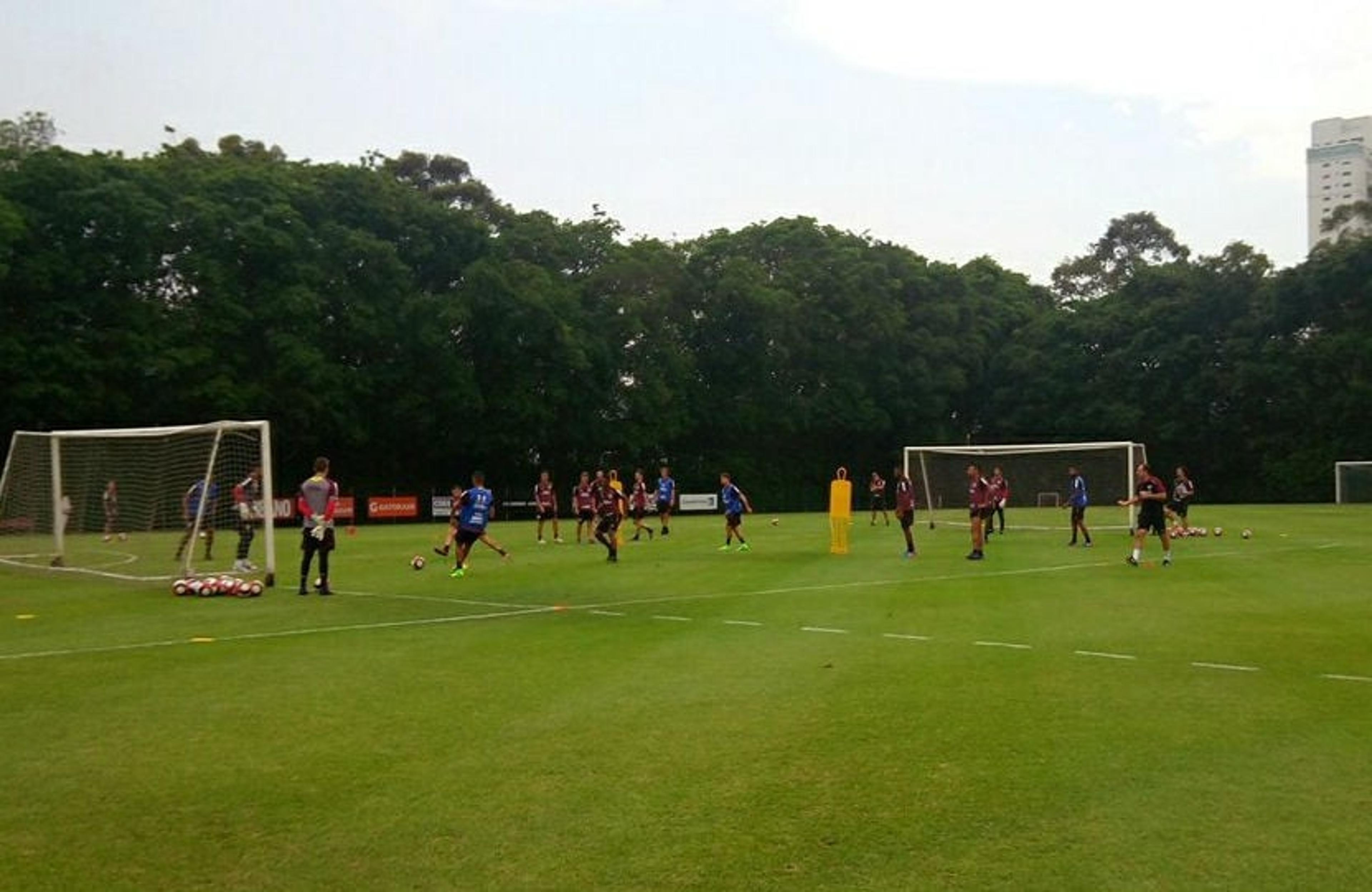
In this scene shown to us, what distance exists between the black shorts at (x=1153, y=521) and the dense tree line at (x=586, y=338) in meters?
34.4

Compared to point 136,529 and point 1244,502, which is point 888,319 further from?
point 136,529

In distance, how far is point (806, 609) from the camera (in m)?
15.7

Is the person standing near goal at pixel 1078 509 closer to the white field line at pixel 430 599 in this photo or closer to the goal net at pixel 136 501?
the white field line at pixel 430 599

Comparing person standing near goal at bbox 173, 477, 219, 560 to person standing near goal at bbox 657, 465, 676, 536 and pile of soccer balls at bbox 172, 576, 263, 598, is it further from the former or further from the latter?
person standing near goal at bbox 657, 465, 676, 536

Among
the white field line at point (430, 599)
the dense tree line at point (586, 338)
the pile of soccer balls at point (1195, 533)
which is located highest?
the dense tree line at point (586, 338)

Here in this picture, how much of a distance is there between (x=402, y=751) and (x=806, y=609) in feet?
28.2

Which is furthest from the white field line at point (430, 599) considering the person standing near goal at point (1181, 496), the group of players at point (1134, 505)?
the person standing near goal at point (1181, 496)

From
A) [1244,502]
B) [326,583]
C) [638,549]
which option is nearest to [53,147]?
[638,549]

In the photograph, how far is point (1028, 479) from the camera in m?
51.3

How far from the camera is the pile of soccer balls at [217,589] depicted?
59.5ft

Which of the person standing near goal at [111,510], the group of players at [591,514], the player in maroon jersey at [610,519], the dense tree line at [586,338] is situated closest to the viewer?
the group of players at [591,514]

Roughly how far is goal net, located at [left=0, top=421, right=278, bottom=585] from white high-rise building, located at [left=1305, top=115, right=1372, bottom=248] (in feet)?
356

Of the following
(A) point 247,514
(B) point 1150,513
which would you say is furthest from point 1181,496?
(A) point 247,514

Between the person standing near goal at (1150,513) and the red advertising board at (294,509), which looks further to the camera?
the red advertising board at (294,509)
